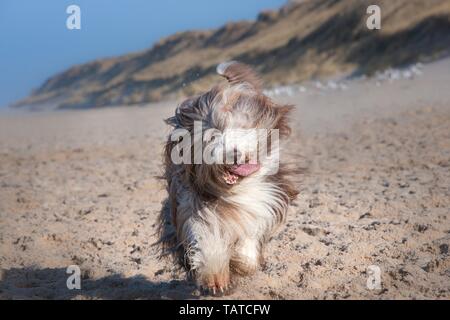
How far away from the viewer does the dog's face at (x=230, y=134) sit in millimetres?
3742

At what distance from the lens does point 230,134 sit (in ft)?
12.3

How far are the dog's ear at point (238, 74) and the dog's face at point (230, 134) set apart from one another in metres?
0.12

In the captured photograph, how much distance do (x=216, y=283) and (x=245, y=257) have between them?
24 centimetres

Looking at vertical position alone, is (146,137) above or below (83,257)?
above

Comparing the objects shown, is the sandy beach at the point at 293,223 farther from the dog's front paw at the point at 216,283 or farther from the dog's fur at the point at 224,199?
the dog's fur at the point at 224,199

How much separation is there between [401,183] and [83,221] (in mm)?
3023

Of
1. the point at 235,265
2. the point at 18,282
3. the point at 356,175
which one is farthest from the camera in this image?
the point at 356,175

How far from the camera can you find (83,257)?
5.23 m

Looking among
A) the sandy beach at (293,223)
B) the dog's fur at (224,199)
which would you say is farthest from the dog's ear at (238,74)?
the sandy beach at (293,223)

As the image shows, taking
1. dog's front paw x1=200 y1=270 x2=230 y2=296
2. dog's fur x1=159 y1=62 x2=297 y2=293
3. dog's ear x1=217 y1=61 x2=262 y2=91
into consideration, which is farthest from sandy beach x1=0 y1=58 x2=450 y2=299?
dog's ear x1=217 y1=61 x2=262 y2=91

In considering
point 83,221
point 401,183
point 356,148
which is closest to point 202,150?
point 83,221

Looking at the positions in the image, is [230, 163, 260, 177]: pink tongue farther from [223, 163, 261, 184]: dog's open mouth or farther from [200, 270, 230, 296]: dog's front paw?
[200, 270, 230, 296]: dog's front paw

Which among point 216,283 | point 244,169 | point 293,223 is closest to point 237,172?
point 244,169

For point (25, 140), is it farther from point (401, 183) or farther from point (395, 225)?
point (395, 225)
